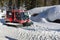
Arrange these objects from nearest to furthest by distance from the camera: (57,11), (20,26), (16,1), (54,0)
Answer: (20,26) < (57,11) < (54,0) < (16,1)

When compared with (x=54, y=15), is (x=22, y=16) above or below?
above

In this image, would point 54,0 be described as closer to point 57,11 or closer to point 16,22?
point 57,11

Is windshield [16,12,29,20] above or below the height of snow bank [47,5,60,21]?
above

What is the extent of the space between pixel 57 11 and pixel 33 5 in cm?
1766

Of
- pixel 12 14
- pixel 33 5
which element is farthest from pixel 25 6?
pixel 12 14

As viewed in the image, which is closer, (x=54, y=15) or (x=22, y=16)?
(x=22, y=16)

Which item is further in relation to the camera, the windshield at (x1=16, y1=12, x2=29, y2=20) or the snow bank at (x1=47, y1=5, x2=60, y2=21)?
the snow bank at (x1=47, y1=5, x2=60, y2=21)

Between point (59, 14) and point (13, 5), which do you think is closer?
point (59, 14)

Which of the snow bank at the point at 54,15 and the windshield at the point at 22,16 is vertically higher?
the windshield at the point at 22,16

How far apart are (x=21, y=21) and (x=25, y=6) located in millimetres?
26436

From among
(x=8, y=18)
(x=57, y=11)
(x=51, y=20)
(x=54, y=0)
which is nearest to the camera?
(x=8, y=18)

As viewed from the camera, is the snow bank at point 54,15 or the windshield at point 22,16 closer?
the windshield at point 22,16

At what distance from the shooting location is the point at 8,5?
46031 millimetres

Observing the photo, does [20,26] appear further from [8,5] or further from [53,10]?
[8,5]
